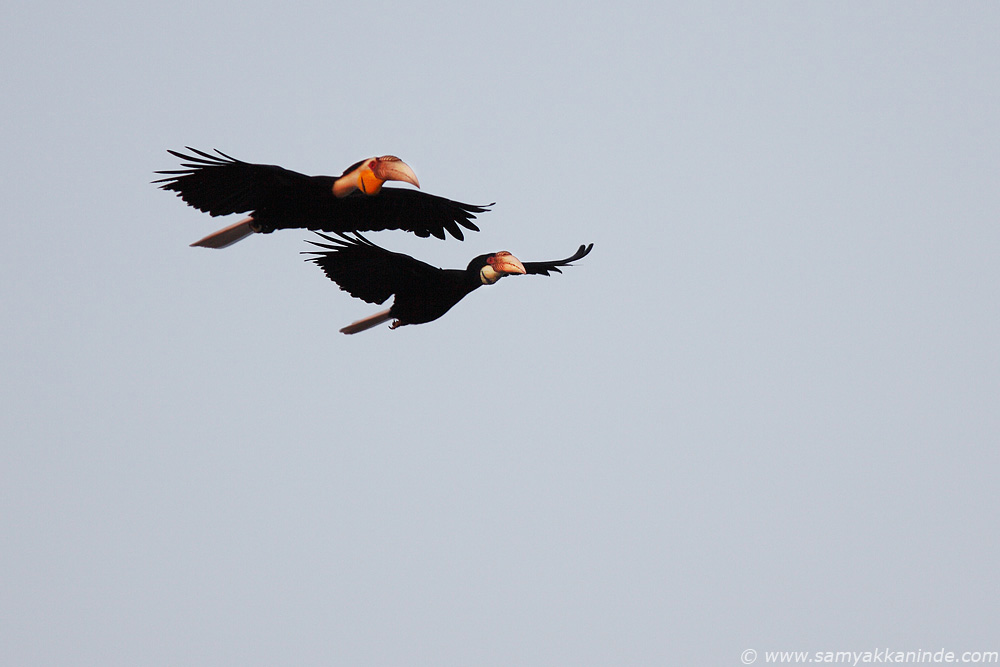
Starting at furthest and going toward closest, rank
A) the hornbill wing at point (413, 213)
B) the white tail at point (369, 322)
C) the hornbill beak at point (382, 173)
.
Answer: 1. the hornbill wing at point (413, 213)
2. the white tail at point (369, 322)
3. the hornbill beak at point (382, 173)

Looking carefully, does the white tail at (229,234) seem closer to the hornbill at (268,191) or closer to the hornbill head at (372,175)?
the hornbill at (268,191)

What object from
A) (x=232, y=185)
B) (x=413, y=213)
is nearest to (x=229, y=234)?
(x=232, y=185)

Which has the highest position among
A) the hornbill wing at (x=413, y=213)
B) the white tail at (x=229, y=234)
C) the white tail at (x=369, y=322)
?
the hornbill wing at (x=413, y=213)

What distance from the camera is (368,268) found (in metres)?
12.8

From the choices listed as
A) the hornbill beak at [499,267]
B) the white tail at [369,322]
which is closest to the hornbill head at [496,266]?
the hornbill beak at [499,267]

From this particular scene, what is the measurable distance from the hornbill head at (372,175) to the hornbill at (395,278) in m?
0.88

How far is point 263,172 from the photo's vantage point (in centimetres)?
1195

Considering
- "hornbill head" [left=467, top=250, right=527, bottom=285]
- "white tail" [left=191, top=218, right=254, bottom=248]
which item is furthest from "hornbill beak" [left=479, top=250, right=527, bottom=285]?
"white tail" [left=191, top=218, right=254, bottom=248]

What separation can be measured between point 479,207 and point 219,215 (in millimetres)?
3089

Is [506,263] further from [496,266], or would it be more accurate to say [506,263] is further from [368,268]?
[368,268]

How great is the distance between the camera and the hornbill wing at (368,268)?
1266 centimetres

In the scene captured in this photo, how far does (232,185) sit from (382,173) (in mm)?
1708

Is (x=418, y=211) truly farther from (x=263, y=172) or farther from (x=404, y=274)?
(x=263, y=172)

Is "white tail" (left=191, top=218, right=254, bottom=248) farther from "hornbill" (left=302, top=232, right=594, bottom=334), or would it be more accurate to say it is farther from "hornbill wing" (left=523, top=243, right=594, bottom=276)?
"hornbill wing" (left=523, top=243, right=594, bottom=276)
